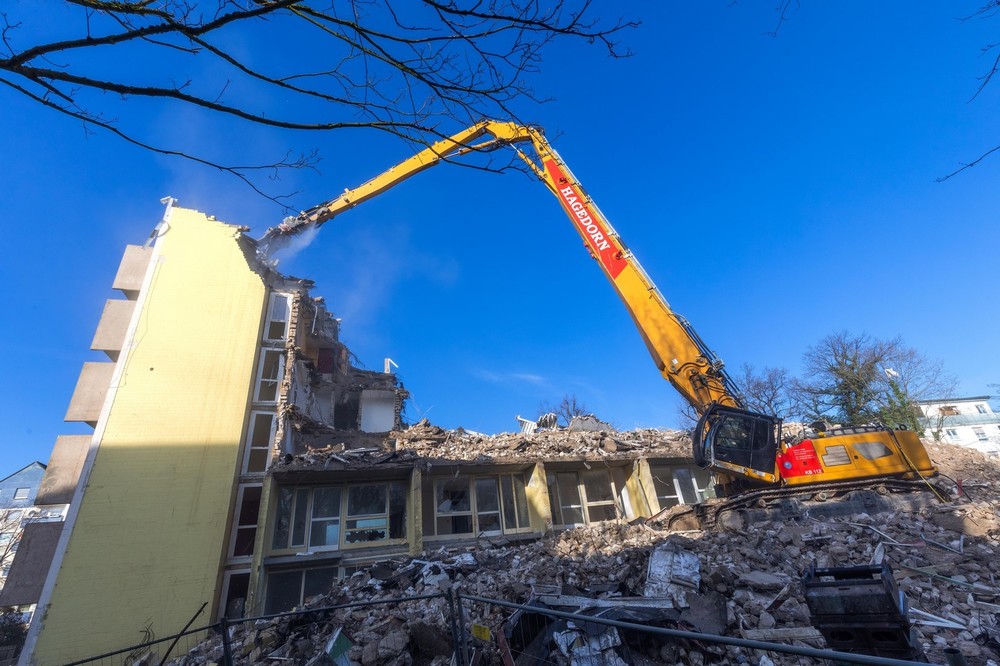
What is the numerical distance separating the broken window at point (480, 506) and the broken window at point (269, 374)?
311 inches

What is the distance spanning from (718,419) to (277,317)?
17941 mm

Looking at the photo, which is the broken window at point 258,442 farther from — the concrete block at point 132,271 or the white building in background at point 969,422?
the white building in background at point 969,422

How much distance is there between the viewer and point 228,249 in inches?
790

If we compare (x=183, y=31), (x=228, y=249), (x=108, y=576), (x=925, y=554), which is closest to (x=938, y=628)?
(x=925, y=554)

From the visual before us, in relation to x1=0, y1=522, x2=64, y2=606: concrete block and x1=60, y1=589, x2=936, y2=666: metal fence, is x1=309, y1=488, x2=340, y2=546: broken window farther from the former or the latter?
x1=60, y1=589, x2=936, y2=666: metal fence

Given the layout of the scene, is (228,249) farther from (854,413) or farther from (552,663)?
(854,413)

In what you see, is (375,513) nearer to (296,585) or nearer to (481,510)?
(296,585)

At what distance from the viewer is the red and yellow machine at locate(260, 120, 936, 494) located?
409 inches

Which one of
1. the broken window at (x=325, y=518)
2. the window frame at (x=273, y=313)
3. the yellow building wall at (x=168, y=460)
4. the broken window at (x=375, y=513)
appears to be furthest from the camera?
the window frame at (x=273, y=313)

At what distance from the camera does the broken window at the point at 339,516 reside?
14206 millimetres

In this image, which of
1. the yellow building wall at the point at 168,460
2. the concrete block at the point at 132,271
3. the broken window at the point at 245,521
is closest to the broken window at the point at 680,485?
the broken window at the point at 245,521

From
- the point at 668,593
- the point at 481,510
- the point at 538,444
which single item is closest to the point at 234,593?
the point at 481,510

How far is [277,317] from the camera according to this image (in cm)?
2014

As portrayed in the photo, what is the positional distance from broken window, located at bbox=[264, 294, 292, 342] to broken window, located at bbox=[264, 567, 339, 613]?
373 inches
